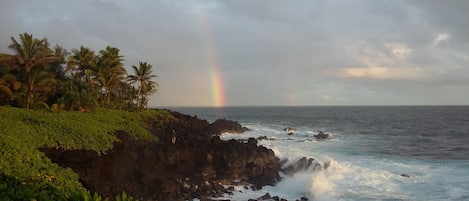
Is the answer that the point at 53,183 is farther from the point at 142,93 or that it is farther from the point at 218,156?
the point at 142,93

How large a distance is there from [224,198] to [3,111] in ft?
49.3

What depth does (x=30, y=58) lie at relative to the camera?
31.2 m

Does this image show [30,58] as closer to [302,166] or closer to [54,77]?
[54,77]

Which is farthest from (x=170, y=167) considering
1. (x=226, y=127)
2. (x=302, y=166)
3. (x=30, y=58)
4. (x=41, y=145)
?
(x=226, y=127)

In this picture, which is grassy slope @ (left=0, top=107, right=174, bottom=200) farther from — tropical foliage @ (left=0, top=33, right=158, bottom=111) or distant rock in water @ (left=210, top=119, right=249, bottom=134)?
distant rock in water @ (left=210, top=119, right=249, bottom=134)

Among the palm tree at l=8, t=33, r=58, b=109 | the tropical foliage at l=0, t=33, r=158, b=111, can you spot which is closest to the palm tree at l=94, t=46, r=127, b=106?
the tropical foliage at l=0, t=33, r=158, b=111

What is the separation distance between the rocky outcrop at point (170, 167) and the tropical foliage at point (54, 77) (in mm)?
9130

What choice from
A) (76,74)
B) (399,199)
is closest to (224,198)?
(399,199)

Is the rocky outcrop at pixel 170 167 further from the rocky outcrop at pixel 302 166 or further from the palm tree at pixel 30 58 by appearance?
the palm tree at pixel 30 58

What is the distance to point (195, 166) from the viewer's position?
1067 inches

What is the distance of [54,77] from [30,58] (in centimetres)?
487

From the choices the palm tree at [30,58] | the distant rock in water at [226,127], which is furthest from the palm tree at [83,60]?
the distant rock in water at [226,127]

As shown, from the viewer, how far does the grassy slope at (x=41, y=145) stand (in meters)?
12.7

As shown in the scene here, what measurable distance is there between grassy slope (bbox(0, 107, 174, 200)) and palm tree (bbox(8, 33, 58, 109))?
15.3 ft
